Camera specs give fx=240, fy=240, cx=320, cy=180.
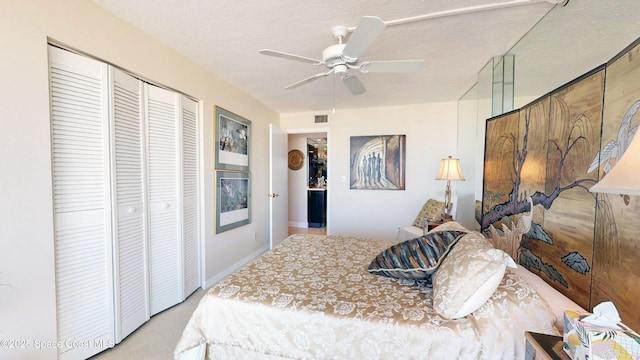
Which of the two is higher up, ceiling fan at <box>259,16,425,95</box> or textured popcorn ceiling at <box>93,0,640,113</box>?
textured popcorn ceiling at <box>93,0,640,113</box>

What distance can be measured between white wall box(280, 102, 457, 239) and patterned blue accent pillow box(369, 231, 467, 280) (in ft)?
8.08

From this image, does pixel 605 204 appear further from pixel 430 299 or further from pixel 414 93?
pixel 414 93

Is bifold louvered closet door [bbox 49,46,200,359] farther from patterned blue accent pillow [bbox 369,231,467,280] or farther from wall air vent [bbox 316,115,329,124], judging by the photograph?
wall air vent [bbox 316,115,329,124]

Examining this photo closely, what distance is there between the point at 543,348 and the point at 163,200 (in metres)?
2.65

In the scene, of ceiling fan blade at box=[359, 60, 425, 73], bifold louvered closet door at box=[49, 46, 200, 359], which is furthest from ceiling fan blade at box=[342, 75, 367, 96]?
bifold louvered closet door at box=[49, 46, 200, 359]

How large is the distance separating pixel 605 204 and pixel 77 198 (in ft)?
9.40

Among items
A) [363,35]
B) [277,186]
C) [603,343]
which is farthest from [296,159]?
[603,343]

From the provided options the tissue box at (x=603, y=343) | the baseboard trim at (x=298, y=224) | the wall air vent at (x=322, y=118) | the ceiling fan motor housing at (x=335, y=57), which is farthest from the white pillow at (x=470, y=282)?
the baseboard trim at (x=298, y=224)

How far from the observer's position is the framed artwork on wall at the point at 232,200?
2.92 m

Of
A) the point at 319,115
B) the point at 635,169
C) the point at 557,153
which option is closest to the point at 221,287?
the point at 635,169

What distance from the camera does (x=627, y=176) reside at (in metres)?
0.64

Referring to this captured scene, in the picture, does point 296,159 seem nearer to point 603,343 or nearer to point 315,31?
point 315,31

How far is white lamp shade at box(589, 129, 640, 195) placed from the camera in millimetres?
614

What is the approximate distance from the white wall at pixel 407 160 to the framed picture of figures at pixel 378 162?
0.09 metres
